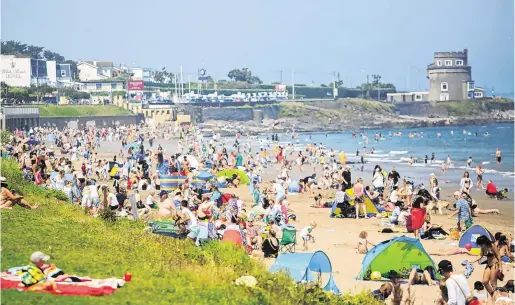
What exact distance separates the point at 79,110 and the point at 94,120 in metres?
4.17

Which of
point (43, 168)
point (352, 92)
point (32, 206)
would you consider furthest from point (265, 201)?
point (352, 92)

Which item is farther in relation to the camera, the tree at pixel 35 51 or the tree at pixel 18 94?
the tree at pixel 35 51

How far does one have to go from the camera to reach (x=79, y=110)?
92.5m

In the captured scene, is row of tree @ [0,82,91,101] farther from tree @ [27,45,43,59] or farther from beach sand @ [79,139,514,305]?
beach sand @ [79,139,514,305]

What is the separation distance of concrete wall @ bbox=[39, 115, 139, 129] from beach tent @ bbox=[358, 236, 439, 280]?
68.7m

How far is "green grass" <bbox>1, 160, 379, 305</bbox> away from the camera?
28.5 ft

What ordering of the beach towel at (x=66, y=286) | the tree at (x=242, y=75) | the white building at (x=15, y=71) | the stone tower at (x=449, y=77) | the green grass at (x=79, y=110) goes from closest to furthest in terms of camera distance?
the beach towel at (x=66, y=286), the green grass at (x=79, y=110), the white building at (x=15, y=71), the stone tower at (x=449, y=77), the tree at (x=242, y=75)

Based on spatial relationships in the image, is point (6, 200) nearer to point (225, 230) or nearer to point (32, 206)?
point (32, 206)

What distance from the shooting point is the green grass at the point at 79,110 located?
280 ft

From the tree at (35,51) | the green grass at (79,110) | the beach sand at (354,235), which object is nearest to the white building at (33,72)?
the green grass at (79,110)

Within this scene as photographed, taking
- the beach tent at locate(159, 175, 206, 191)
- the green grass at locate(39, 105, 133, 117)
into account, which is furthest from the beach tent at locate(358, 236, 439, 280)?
the green grass at locate(39, 105, 133, 117)

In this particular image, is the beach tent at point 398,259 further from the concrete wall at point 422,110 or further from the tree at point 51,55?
the tree at point 51,55

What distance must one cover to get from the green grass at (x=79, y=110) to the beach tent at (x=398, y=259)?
7163 centimetres

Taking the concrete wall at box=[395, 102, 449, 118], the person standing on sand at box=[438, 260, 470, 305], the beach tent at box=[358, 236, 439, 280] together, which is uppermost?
the concrete wall at box=[395, 102, 449, 118]
